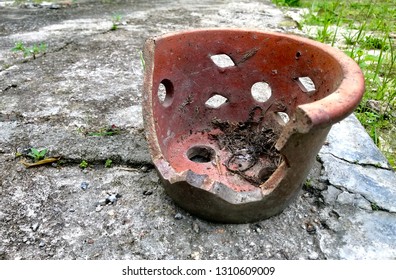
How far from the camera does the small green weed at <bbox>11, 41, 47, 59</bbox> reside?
Answer: 2.88 meters

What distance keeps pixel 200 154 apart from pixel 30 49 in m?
1.82

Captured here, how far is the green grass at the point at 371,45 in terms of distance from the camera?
2328 mm

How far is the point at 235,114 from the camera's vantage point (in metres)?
2.10

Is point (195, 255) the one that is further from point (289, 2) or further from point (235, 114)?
point (289, 2)

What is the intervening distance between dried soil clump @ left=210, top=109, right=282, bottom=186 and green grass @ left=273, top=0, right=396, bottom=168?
0.68 meters

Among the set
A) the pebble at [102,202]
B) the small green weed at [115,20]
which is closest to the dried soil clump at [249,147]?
the pebble at [102,202]

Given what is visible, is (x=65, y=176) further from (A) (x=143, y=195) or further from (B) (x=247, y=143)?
(B) (x=247, y=143)

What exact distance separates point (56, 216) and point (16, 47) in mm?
1955

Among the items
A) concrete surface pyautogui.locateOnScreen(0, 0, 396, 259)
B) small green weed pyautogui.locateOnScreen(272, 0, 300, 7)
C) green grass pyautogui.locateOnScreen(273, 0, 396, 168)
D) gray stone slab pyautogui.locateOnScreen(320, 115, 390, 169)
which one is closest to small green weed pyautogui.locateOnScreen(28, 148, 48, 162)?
concrete surface pyautogui.locateOnScreen(0, 0, 396, 259)

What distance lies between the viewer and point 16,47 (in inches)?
116

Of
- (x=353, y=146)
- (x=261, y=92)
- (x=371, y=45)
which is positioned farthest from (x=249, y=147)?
(x=371, y=45)

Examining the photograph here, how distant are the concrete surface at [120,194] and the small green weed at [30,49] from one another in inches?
8.8
